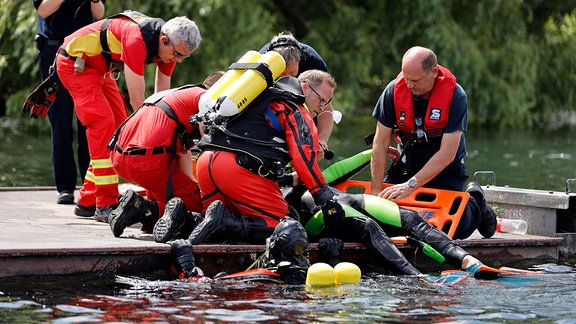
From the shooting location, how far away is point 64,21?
10383 millimetres

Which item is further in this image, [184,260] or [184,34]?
[184,34]

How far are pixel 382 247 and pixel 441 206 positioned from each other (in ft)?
3.04

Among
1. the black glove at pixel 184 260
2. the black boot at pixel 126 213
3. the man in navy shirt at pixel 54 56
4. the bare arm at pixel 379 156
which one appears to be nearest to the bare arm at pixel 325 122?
the bare arm at pixel 379 156

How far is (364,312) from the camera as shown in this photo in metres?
6.82

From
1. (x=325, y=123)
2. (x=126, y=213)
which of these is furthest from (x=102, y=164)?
(x=325, y=123)

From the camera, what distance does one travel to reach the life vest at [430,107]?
354 inches

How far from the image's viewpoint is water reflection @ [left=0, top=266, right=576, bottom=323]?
6.64m

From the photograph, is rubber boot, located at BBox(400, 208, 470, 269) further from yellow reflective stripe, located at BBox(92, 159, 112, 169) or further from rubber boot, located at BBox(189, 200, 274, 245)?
yellow reflective stripe, located at BBox(92, 159, 112, 169)

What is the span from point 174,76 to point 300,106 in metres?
12.0

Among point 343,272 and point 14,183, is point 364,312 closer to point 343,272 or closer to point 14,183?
point 343,272

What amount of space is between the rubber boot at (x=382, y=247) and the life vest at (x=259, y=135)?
74 centimetres

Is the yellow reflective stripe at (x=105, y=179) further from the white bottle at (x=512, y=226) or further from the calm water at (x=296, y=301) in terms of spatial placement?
the white bottle at (x=512, y=226)

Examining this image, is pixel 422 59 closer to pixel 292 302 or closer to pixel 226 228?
pixel 226 228

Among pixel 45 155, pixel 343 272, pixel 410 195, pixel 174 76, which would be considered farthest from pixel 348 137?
pixel 343 272
